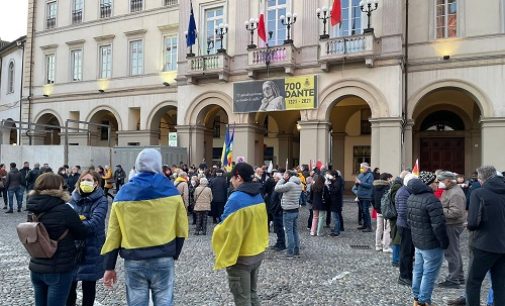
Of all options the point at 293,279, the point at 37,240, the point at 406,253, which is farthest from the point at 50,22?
the point at 37,240

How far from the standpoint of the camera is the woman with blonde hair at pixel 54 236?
369cm

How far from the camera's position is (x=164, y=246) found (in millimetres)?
3650

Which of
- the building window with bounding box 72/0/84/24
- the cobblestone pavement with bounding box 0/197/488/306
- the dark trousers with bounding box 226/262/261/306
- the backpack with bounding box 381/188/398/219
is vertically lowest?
the cobblestone pavement with bounding box 0/197/488/306

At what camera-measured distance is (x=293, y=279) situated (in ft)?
23.1

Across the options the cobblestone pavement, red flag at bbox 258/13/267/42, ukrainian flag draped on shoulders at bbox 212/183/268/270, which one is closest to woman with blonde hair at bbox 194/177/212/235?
the cobblestone pavement

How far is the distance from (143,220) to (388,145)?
16214mm

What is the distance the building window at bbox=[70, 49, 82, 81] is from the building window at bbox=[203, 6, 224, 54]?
10106 mm

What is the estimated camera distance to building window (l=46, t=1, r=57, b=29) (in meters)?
29.1

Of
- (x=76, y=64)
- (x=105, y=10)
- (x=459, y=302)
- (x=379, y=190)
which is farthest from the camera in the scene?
(x=76, y=64)

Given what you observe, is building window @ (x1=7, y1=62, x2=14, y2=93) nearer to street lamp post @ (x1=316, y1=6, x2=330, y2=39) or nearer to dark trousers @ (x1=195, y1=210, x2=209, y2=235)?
street lamp post @ (x1=316, y1=6, x2=330, y2=39)

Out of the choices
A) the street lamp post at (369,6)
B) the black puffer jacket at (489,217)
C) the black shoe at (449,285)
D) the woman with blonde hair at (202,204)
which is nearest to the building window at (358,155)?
the street lamp post at (369,6)

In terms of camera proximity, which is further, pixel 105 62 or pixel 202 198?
pixel 105 62

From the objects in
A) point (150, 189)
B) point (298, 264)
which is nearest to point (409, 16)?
point (298, 264)

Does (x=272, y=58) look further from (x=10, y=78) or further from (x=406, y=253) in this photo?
(x=10, y=78)
